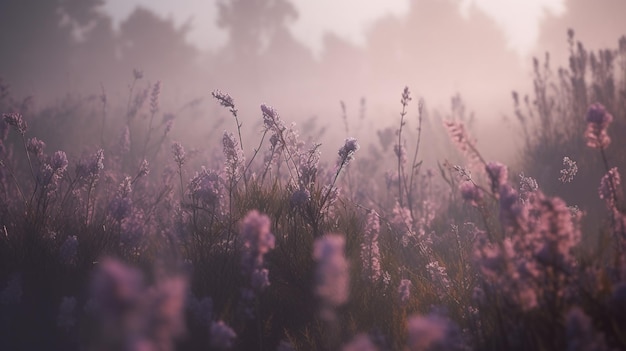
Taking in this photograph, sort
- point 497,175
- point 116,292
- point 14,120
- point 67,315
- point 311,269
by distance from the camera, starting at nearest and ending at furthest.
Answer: point 116,292 < point 497,175 < point 67,315 < point 311,269 < point 14,120

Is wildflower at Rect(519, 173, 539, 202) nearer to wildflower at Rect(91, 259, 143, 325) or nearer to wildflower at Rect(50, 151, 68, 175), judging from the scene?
wildflower at Rect(91, 259, 143, 325)

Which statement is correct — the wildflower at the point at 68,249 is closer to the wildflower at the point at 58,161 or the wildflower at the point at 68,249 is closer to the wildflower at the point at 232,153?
the wildflower at the point at 58,161

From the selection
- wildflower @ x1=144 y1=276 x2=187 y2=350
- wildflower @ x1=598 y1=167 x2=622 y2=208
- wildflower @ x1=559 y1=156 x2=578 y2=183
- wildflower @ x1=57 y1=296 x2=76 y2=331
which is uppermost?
wildflower @ x1=559 y1=156 x2=578 y2=183

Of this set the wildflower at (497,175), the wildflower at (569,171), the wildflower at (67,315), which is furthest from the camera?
the wildflower at (569,171)

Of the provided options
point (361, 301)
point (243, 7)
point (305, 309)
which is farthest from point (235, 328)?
point (243, 7)

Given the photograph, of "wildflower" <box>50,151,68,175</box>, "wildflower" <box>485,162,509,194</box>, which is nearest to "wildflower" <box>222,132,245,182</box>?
"wildflower" <box>50,151,68,175</box>

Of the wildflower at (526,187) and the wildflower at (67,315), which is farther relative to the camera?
the wildflower at (526,187)

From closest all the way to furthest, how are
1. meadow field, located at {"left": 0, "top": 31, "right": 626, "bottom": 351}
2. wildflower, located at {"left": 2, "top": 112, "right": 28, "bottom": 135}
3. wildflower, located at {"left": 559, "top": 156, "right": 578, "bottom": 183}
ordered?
meadow field, located at {"left": 0, "top": 31, "right": 626, "bottom": 351} → wildflower, located at {"left": 559, "top": 156, "right": 578, "bottom": 183} → wildflower, located at {"left": 2, "top": 112, "right": 28, "bottom": 135}

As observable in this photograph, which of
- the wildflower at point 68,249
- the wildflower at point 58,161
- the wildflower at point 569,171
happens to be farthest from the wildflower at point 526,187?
the wildflower at point 58,161

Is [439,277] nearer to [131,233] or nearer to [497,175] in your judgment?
[497,175]

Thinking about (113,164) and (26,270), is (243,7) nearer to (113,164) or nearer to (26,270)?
(113,164)

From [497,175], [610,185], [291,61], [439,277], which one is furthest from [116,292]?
[291,61]

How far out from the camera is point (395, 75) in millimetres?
74938

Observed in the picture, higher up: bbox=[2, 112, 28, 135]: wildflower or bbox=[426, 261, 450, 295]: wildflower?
bbox=[2, 112, 28, 135]: wildflower
